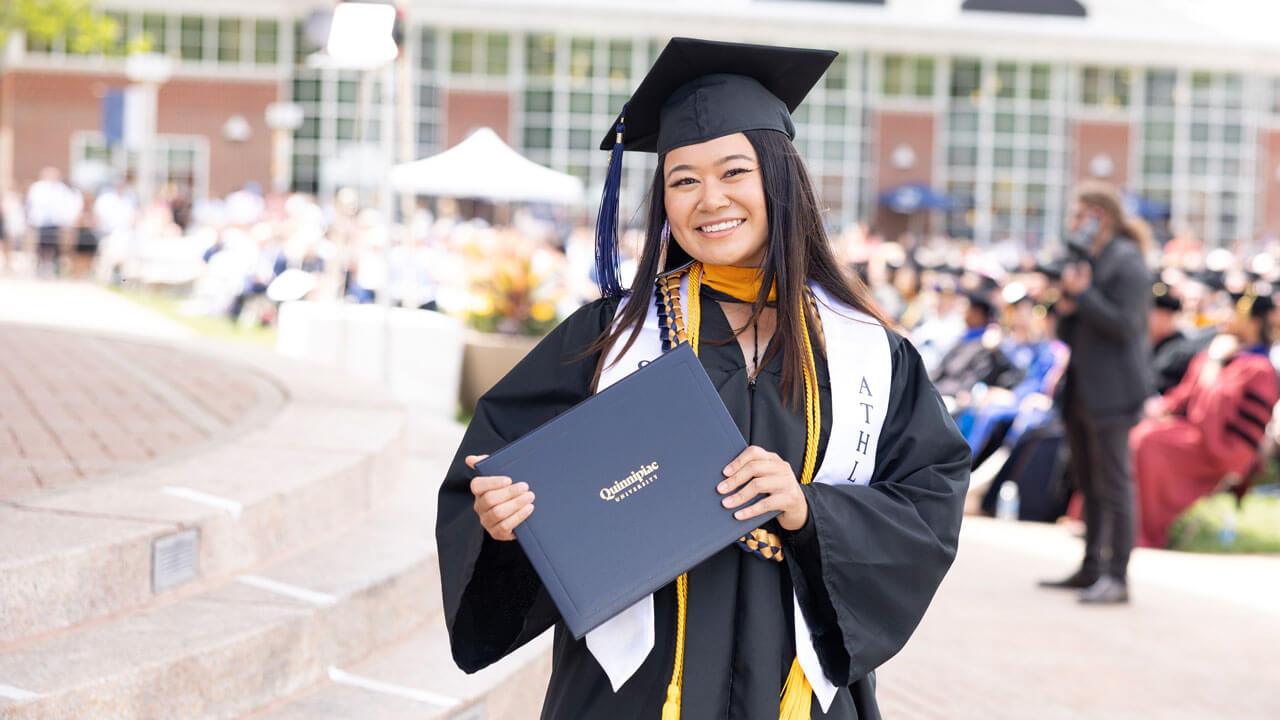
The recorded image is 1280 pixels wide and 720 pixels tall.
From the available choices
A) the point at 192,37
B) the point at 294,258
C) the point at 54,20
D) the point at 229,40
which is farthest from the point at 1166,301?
the point at 192,37

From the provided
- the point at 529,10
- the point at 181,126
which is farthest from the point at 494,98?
the point at 181,126

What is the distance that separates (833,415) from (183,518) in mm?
2218

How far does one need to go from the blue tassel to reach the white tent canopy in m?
13.1

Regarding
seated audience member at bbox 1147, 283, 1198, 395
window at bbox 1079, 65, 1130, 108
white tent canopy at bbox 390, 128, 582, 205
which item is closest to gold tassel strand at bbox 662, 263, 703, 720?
seated audience member at bbox 1147, 283, 1198, 395

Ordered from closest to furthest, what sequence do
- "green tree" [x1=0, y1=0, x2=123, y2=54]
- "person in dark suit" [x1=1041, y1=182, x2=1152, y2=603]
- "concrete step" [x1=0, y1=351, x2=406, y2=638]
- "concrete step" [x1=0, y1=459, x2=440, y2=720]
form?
"concrete step" [x1=0, y1=459, x2=440, y2=720]
"concrete step" [x1=0, y1=351, x2=406, y2=638]
"person in dark suit" [x1=1041, y1=182, x2=1152, y2=603]
"green tree" [x1=0, y1=0, x2=123, y2=54]

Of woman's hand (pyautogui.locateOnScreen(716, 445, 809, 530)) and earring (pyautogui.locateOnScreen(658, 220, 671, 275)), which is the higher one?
earring (pyautogui.locateOnScreen(658, 220, 671, 275))

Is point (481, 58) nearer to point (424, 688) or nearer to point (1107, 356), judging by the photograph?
point (1107, 356)

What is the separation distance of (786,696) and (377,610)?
2.20 m

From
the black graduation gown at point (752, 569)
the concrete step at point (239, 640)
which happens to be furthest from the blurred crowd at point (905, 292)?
the concrete step at point (239, 640)

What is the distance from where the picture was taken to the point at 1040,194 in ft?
127

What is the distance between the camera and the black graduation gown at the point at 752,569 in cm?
214

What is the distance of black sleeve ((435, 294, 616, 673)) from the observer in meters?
2.25

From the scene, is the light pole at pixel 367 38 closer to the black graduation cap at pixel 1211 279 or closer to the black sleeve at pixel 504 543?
the black sleeve at pixel 504 543

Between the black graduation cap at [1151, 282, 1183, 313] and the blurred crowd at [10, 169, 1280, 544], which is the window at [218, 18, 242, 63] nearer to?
the blurred crowd at [10, 169, 1280, 544]
